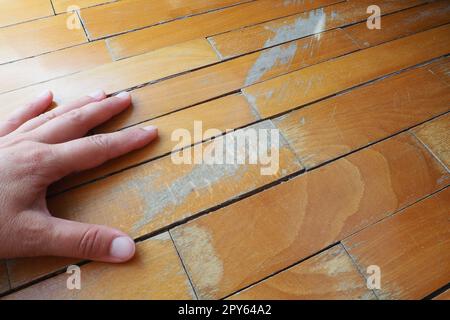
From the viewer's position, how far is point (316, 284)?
A: 736mm

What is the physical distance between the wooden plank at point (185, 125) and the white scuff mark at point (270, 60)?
100 mm

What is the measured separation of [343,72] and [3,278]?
1.06m

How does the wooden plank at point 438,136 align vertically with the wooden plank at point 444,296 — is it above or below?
above

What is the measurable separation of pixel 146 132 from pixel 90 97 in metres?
0.21

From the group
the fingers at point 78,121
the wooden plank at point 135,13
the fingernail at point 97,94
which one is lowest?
the fingers at point 78,121

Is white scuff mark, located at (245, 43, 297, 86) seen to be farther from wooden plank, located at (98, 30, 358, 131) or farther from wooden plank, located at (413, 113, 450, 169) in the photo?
wooden plank, located at (413, 113, 450, 169)

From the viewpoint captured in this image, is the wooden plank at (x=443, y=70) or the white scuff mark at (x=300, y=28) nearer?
the wooden plank at (x=443, y=70)

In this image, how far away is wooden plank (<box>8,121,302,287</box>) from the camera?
81 centimetres

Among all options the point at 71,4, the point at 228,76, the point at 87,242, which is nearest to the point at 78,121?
the point at 87,242

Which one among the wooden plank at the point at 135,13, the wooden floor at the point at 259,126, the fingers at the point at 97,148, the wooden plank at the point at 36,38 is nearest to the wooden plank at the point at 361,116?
the wooden floor at the point at 259,126

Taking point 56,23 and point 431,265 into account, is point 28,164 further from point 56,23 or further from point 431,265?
point 431,265

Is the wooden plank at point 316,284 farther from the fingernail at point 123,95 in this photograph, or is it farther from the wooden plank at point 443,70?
the wooden plank at point 443,70

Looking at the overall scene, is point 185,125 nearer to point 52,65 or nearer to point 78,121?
point 78,121

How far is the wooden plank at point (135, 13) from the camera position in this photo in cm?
124
